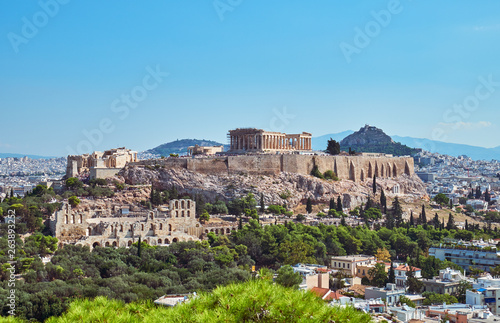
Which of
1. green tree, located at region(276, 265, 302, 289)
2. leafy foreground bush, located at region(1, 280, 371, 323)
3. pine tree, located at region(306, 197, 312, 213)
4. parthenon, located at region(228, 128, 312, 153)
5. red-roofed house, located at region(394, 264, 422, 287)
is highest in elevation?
parthenon, located at region(228, 128, 312, 153)

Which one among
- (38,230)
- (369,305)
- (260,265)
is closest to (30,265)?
(38,230)

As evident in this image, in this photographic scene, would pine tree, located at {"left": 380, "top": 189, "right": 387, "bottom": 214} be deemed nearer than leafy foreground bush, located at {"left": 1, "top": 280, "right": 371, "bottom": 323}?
No

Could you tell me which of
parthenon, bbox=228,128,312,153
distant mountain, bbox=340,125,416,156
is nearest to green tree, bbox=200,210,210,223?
parthenon, bbox=228,128,312,153

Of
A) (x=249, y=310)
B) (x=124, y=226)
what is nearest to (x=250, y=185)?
(x=124, y=226)

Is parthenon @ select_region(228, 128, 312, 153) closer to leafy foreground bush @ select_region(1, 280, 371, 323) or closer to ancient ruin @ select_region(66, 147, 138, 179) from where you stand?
ancient ruin @ select_region(66, 147, 138, 179)

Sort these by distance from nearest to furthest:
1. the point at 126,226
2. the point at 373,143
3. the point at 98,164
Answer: the point at 126,226, the point at 98,164, the point at 373,143

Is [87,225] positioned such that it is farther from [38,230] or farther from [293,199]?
[293,199]

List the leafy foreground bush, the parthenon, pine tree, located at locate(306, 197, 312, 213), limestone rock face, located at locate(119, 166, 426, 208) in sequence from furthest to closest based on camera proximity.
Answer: the parthenon, pine tree, located at locate(306, 197, 312, 213), limestone rock face, located at locate(119, 166, 426, 208), the leafy foreground bush

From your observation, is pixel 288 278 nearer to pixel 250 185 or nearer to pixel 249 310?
pixel 249 310
